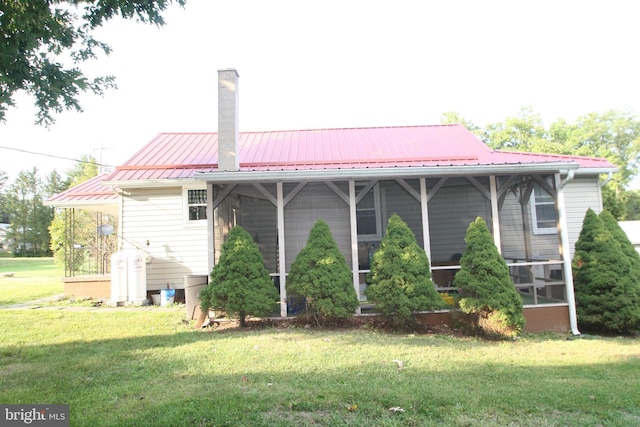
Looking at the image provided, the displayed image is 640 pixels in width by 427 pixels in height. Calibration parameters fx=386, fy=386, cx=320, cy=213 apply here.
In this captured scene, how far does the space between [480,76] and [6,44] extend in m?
16.6

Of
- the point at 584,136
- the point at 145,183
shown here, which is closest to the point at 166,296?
the point at 145,183

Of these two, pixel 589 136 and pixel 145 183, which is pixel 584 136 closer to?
pixel 589 136

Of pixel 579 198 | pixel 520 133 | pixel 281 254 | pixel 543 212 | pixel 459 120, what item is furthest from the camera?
pixel 459 120

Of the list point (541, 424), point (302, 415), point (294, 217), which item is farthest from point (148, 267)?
point (541, 424)

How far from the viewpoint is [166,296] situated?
33.2 ft

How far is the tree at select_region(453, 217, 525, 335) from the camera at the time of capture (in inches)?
244

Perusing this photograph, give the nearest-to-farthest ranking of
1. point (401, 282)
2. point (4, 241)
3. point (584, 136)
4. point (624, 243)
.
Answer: point (401, 282) < point (624, 243) < point (584, 136) < point (4, 241)

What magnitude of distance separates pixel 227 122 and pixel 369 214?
3.65m

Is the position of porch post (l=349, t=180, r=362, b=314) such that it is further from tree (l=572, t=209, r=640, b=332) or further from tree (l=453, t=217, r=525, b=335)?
tree (l=572, t=209, r=640, b=332)

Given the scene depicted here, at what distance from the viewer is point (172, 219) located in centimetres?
1075

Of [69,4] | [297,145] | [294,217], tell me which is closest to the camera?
[69,4]

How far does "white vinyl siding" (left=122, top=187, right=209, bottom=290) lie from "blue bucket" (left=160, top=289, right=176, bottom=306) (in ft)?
1.49

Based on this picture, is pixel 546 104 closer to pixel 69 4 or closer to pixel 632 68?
pixel 632 68

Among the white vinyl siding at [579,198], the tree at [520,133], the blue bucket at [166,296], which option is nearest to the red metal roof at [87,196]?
the blue bucket at [166,296]
